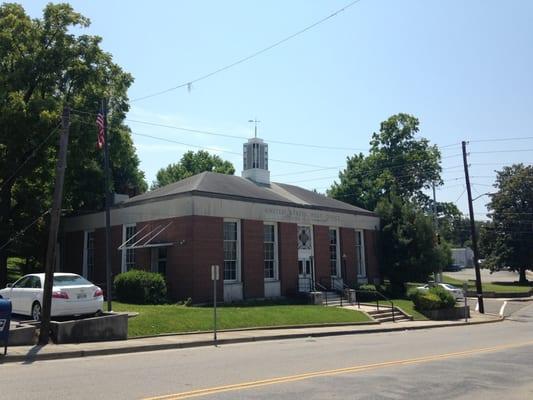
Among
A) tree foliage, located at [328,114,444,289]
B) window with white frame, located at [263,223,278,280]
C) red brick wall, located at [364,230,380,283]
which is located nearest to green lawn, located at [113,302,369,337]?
window with white frame, located at [263,223,278,280]

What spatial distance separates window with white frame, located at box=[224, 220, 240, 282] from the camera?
30.8 meters

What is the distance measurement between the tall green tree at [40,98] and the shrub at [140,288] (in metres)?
7.80

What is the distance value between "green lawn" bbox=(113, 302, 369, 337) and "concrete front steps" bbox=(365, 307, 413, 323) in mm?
1265

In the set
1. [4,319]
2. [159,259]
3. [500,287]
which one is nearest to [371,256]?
[159,259]

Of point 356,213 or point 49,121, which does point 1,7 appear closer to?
point 49,121

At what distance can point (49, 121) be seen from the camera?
28.3m

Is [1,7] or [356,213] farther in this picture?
[356,213]

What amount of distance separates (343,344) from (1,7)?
25.5m

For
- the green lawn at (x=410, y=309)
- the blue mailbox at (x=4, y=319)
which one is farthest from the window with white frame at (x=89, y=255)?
the blue mailbox at (x=4, y=319)

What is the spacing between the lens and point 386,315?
30.5m

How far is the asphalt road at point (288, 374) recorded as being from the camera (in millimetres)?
9148

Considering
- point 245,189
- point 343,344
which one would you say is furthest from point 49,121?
point 343,344

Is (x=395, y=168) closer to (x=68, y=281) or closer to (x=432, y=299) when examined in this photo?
(x=432, y=299)

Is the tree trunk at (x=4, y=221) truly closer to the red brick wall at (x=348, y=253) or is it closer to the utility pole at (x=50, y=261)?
the utility pole at (x=50, y=261)
